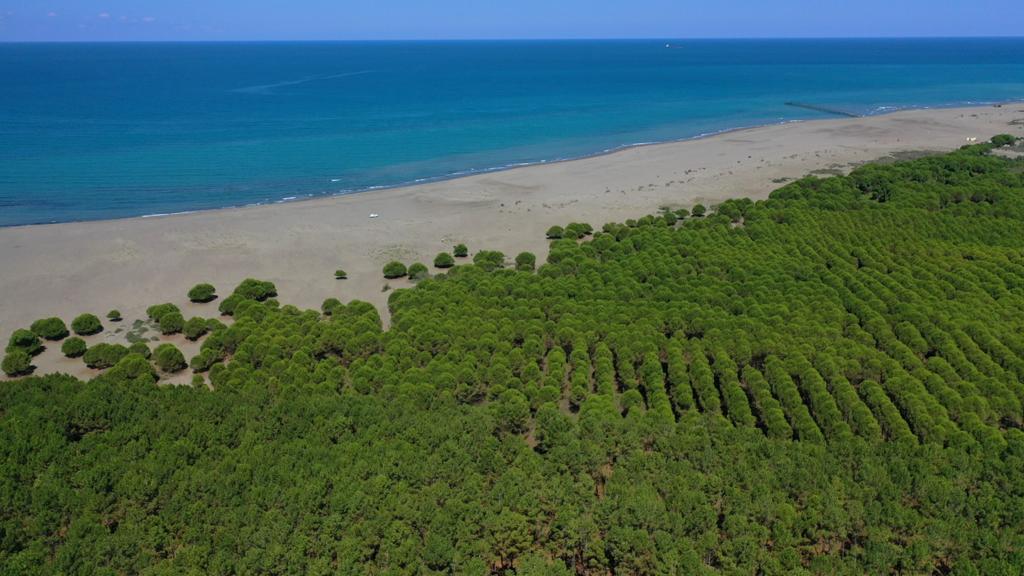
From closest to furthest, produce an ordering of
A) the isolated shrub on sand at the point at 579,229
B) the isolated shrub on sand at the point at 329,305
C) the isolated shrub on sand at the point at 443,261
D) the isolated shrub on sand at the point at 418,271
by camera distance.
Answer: the isolated shrub on sand at the point at 329,305, the isolated shrub on sand at the point at 418,271, the isolated shrub on sand at the point at 443,261, the isolated shrub on sand at the point at 579,229

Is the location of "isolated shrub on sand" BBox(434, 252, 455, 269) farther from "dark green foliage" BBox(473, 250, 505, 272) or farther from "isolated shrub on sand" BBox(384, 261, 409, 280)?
"isolated shrub on sand" BBox(384, 261, 409, 280)

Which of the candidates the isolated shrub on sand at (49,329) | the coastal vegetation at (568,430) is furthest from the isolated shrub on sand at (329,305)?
the isolated shrub on sand at (49,329)

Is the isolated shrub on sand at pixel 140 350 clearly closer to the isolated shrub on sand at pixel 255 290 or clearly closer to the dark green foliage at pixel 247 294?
the dark green foliage at pixel 247 294

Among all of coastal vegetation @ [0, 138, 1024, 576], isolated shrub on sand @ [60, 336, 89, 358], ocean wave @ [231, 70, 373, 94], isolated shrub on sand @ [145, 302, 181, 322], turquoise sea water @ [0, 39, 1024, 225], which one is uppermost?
ocean wave @ [231, 70, 373, 94]

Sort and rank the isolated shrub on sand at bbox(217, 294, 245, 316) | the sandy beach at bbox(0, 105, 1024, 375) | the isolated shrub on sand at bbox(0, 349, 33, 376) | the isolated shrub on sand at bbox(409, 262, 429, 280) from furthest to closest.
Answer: the isolated shrub on sand at bbox(409, 262, 429, 280) < the sandy beach at bbox(0, 105, 1024, 375) < the isolated shrub on sand at bbox(217, 294, 245, 316) < the isolated shrub on sand at bbox(0, 349, 33, 376)

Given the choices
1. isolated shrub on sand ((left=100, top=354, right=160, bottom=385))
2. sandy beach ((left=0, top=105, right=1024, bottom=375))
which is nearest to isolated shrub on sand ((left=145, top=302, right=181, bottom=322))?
sandy beach ((left=0, top=105, right=1024, bottom=375))

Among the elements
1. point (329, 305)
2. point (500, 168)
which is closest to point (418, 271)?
point (329, 305)

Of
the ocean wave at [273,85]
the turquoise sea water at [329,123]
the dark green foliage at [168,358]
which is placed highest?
the ocean wave at [273,85]

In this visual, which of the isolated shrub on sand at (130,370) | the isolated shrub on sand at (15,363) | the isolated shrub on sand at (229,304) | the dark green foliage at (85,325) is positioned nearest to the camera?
the isolated shrub on sand at (130,370)
